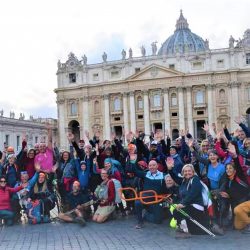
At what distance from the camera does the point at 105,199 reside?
10.0m

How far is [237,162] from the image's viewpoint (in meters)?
8.62

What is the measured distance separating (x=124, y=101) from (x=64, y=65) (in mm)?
11405

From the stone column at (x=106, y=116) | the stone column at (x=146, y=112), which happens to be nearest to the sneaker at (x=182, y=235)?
the stone column at (x=146, y=112)

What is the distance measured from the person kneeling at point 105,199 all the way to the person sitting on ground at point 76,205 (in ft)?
0.92

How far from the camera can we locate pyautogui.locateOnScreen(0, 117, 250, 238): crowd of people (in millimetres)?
8391

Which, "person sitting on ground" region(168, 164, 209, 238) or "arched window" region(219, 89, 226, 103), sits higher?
"arched window" region(219, 89, 226, 103)

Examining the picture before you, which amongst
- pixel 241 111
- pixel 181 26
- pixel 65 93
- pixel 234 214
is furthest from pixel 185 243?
pixel 181 26

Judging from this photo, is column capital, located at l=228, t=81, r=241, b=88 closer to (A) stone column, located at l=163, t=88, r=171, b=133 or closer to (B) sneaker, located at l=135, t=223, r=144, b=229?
(A) stone column, located at l=163, t=88, r=171, b=133

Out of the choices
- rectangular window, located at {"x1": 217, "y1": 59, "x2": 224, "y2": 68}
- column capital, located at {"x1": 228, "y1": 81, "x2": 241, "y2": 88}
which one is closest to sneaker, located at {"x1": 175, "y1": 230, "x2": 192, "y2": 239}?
column capital, located at {"x1": 228, "y1": 81, "x2": 241, "y2": 88}

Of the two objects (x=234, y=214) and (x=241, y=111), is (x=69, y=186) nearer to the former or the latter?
(x=234, y=214)

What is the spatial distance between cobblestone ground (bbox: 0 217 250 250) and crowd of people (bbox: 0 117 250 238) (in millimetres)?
284

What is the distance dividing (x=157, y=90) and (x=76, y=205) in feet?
157

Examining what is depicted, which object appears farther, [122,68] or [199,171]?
[122,68]

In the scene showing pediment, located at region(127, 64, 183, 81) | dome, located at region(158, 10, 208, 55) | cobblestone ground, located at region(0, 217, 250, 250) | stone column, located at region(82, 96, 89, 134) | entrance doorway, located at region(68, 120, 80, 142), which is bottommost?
cobblestone ground, located at region(0, 217, 250, 250)
